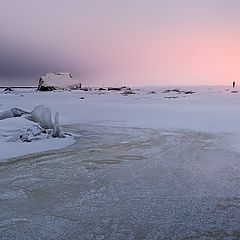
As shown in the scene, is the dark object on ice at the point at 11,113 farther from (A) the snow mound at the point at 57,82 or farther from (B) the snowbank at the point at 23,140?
(A) the snow mound at the point at 57,82

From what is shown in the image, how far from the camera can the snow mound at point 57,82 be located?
Result: 61.9 metres

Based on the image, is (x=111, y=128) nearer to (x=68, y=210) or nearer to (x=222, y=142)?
(x=222, y=142)

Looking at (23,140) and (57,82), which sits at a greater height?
(57,82)

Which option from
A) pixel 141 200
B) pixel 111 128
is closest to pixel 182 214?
pixel 141 200

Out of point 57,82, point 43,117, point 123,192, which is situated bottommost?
point 123,192

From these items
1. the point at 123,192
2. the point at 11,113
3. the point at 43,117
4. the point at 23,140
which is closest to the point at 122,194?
the point at 123,192

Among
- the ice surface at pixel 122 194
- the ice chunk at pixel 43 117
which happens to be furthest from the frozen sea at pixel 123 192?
the ice chunk at pixel 43 117

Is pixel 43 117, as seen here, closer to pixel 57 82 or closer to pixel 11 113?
pixel 11 113

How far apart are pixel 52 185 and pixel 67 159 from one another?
6.80 feet

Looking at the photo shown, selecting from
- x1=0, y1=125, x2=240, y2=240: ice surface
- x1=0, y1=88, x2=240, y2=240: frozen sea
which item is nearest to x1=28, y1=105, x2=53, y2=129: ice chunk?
x1=0, y1=88, x2=240, y2=240: frozen sea

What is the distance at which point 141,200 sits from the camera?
Answer: 15.5ft

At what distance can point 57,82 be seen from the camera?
64938 mm

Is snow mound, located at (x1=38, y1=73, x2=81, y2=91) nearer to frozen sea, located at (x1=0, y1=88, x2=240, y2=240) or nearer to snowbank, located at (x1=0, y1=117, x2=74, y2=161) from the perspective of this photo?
snowbank, located at (x1=0, y1=117, x2=74, y2=161)

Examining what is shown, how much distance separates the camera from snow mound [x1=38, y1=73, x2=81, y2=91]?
6194 centimetres
